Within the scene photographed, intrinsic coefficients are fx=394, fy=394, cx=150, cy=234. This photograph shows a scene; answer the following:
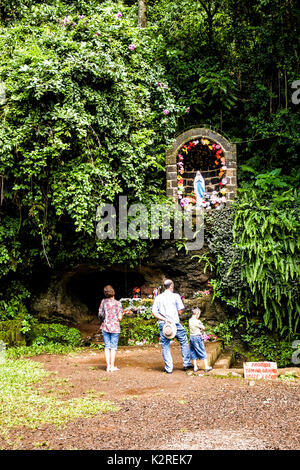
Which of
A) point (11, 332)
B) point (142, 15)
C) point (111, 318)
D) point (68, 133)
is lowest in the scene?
point (11, 332)

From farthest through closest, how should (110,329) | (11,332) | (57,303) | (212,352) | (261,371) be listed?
(57,303) < (11,332) < (212,352) < (110,329) < (261,371)

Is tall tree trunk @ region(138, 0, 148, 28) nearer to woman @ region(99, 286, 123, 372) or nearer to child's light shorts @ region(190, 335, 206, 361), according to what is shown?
woman @ region(99, 286, 123, 372)

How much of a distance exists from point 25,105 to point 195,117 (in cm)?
597

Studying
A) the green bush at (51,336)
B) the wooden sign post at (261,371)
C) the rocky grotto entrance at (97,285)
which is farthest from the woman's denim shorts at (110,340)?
the rocky grotto entrance at (97,285)

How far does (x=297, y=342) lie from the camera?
8422 mm

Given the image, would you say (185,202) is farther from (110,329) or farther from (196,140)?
(110,329)

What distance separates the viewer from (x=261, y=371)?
5965 mm

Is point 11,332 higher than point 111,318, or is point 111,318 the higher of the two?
point 111,318

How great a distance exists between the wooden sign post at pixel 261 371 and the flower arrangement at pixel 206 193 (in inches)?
202

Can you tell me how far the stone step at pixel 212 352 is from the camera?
7.12 m

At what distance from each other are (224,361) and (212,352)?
335mm

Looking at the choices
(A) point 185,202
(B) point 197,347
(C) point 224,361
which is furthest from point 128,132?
(C) point 224,361

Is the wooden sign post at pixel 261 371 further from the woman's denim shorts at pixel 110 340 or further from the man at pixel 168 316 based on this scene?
the woman's denim shorts at pixel 110 340
